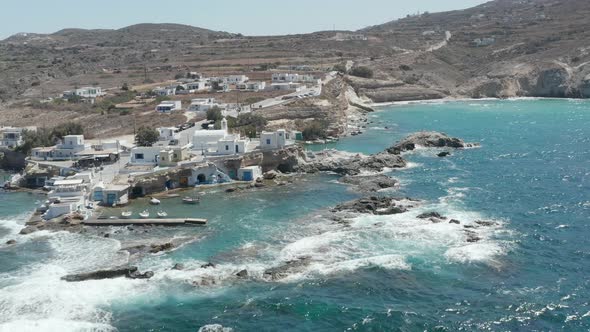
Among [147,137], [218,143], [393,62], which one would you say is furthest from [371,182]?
[393,62]

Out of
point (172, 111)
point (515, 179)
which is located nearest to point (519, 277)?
point (515, 179)

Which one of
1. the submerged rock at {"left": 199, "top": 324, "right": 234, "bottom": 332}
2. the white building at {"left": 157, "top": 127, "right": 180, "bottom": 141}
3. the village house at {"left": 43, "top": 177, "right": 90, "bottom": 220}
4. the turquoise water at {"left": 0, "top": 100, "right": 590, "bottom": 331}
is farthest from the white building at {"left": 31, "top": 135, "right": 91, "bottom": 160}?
the submerged rock at {"left": 199, "top": 324, "right": 234, "bottom": 332}

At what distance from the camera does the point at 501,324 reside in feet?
101

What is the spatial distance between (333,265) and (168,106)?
55721 mm

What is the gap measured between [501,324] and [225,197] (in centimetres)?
2993

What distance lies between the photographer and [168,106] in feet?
291

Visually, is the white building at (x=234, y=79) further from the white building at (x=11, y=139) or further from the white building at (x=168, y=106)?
the white building at (x=11, y=139)

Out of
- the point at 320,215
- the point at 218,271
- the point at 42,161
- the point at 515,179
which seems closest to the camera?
the point at 218,271

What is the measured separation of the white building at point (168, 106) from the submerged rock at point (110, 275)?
52.6 m

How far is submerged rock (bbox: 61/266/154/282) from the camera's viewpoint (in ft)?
123

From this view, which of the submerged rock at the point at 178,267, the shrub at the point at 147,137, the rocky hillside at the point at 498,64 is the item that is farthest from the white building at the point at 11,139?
the rocky hillside at the point at 498,64

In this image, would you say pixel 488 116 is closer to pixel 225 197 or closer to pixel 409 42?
pixel 225 197

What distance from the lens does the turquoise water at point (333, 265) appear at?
32.2 meters

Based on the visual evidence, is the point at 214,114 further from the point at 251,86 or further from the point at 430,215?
the point at 430,215
